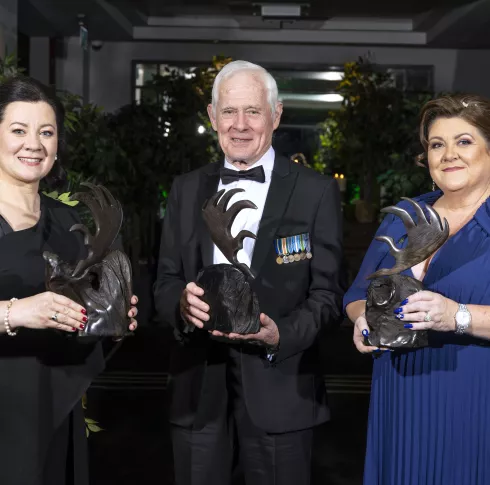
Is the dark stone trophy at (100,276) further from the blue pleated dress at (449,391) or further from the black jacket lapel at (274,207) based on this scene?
the blue pleated dress at (449,391)

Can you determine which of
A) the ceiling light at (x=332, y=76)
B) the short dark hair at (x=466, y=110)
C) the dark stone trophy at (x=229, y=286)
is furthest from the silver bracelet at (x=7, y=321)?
the ceiling light at (x=332, y=76)

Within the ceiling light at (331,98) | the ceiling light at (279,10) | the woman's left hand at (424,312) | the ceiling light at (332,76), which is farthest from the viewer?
the ceiling light at (332,76)

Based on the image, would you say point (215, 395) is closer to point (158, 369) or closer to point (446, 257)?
point (446, 257)

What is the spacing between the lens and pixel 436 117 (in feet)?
6.61

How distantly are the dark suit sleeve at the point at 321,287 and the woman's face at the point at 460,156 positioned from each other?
320 mm

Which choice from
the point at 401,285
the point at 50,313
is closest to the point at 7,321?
the point at 50,313

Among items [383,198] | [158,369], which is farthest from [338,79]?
[158,369]

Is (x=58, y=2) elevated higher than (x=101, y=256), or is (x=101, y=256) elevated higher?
(x=58, y=2)

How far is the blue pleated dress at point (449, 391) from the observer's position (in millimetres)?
1960

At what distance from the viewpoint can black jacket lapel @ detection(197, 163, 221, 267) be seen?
2.16 m

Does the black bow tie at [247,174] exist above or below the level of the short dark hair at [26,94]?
below

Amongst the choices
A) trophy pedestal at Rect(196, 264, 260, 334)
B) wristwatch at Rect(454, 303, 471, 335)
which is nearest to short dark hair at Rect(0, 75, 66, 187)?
trophy pedestal at Rect(196, 264, 260, 334)

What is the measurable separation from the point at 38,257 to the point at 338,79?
920 centimetres

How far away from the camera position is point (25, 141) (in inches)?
78.8
